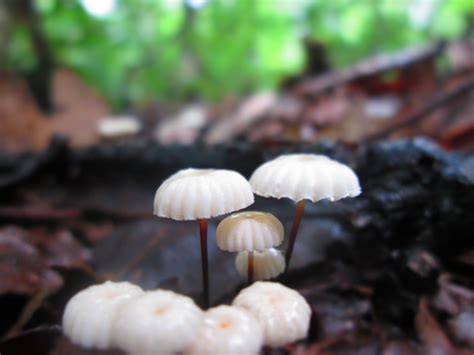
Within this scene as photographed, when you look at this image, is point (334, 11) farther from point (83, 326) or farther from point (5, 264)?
point (83, 326)

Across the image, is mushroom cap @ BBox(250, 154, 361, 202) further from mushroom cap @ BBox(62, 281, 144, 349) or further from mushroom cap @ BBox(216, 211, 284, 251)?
mushroom cap @ BBox(62, 281, 144, 349)

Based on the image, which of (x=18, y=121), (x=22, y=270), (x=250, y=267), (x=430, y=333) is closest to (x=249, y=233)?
(x=250, y=267)

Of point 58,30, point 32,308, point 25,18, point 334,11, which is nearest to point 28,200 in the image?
point 32,308

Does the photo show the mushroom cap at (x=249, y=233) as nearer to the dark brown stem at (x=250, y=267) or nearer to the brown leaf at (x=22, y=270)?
the dark brown stem at (x=250, y=267)

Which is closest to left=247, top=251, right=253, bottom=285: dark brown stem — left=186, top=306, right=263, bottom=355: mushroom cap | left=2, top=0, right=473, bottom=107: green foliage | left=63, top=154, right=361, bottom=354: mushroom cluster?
left=63, top=154, right=361, bottom=354: mushroom cluster

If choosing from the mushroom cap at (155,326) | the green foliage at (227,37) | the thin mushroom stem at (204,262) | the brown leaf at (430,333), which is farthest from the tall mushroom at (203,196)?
the green foliage at (227,37)
